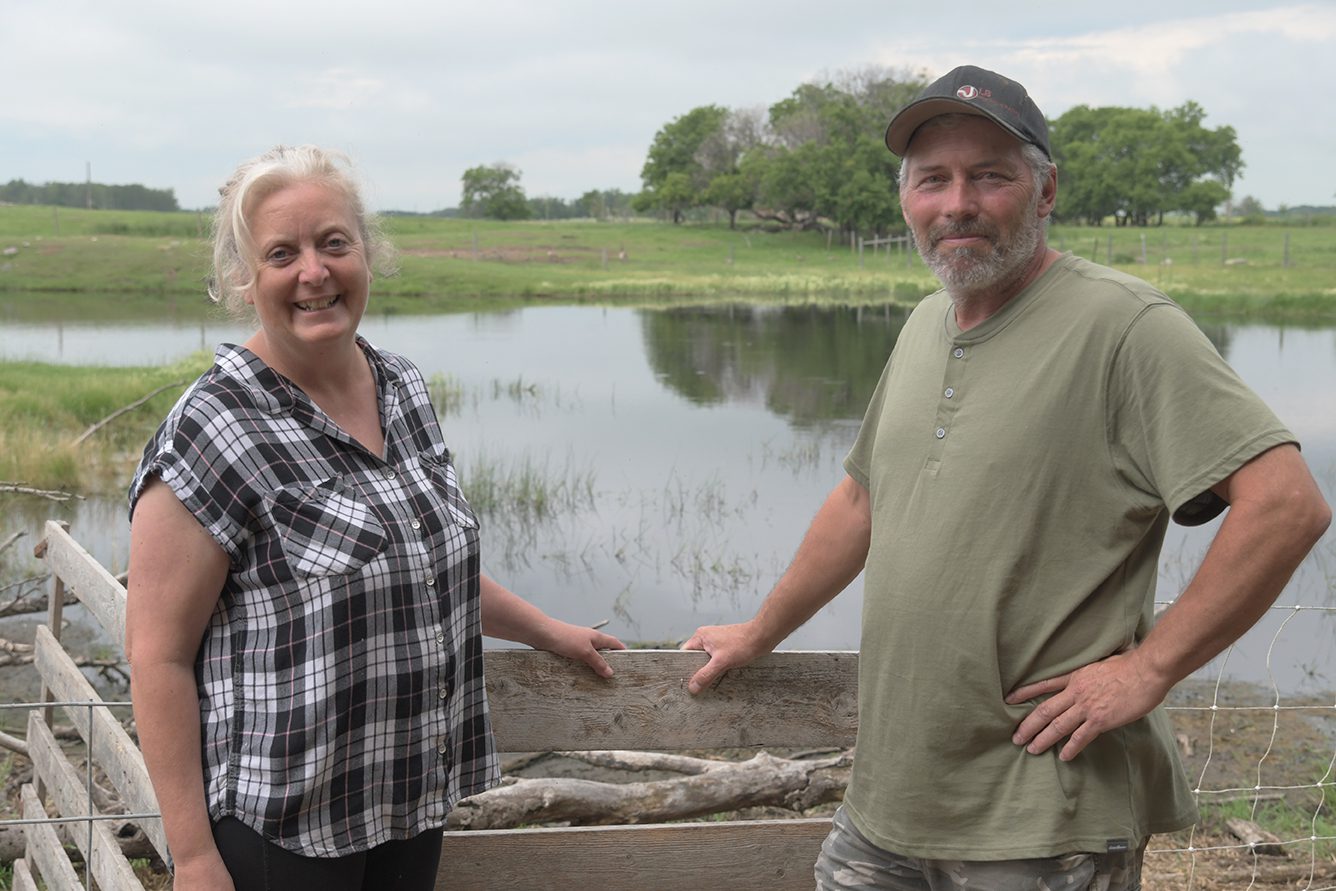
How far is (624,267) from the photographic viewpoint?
56812 millimetres

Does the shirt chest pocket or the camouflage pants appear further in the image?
the camouflage pants

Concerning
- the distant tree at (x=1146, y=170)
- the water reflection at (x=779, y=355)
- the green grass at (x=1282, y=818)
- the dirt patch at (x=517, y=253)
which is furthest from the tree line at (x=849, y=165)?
the green grass at (x=1282, y=818)

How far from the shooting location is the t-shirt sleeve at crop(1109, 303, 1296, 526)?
2105 millimetres

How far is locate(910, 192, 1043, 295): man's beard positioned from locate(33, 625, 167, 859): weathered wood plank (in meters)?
1.85

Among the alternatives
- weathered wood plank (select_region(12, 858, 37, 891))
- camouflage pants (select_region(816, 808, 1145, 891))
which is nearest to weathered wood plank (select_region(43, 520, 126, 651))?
weathered wood plank (select_region(12, 858, 37, 891))

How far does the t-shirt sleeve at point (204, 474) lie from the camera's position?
2070 mm

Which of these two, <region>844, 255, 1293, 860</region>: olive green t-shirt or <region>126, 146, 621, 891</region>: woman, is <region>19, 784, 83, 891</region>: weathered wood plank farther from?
<region>844, 255, 1293, 860</region>: olive green t-shirt

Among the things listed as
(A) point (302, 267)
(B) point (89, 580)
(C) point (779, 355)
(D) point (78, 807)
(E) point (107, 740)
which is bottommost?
(C) point (779, 355)

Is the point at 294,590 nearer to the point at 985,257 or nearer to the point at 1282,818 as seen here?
the point at 985,257

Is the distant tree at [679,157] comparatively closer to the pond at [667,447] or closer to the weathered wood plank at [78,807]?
the pond at [667,447]

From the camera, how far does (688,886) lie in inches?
129

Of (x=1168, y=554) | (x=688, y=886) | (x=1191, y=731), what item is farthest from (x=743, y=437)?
(x=688, y=886)

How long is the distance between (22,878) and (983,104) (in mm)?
4223

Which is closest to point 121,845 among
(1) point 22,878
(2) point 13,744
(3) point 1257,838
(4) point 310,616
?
(1) point 22,878
